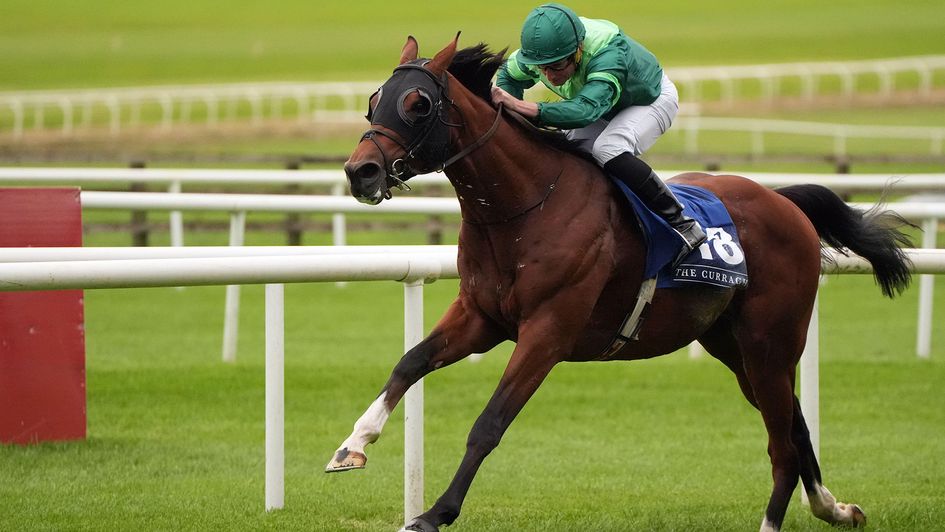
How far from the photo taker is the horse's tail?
5.50 metres

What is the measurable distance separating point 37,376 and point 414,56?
2.53m

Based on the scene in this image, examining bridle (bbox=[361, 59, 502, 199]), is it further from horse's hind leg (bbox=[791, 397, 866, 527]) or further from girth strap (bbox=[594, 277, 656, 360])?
horse's hind leg (bbox=[791, 397, 866, 527])

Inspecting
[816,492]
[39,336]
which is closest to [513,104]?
[816,492]

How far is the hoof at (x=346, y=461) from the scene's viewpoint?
4.17 meters

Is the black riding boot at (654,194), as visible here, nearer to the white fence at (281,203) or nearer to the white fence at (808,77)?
the white fence at (281,203)

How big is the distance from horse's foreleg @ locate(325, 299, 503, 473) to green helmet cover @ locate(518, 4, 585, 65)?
88cm

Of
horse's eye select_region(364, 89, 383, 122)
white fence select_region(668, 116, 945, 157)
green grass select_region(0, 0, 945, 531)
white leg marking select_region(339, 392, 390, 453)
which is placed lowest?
white fence select_region(668, 116, 945, 157)

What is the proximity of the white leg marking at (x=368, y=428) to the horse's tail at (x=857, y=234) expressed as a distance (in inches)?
82.8

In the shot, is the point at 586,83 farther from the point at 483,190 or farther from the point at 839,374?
the point at 839,374

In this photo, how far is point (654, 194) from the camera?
4.67 meters

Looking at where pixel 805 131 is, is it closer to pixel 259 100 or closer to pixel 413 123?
pixel 259 100

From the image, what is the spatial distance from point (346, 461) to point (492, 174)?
3.51 feet

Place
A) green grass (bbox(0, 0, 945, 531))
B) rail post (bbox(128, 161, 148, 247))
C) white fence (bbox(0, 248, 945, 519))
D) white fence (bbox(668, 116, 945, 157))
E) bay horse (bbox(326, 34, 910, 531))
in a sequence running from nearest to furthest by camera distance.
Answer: white fence (bbox(0, 248, 945, 519)) → bay horse (bbox(326, 34, 910, 531)) → green grass (bbox(0, 0, 945, 531)) → rail post (bbox(128, 161, 148, 247)) → white fence (bbox(668, 116, 945, 157))

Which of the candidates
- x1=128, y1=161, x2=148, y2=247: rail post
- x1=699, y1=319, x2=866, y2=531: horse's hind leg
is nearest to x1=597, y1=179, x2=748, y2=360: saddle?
x1=699, y1=319, x2=866, y2=531: horse's hind leg
